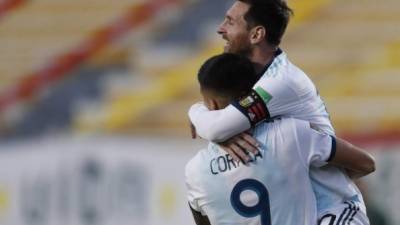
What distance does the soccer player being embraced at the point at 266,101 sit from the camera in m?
3.46

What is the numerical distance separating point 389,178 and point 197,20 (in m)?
1.55

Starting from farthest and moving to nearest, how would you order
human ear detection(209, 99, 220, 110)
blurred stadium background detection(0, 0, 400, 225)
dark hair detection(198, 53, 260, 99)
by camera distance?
1. blurred stadium background detection(0, 0, 400, 225)
2. human ear detection(209, 99, 220, 110)
3. dark hair detection(198, 53, 260, 99)

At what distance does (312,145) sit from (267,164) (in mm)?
131

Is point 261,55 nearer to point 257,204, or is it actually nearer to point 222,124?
point 222,124

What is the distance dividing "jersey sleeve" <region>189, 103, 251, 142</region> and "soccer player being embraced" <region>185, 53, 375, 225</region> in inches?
1.7

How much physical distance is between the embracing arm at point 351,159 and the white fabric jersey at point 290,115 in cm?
4

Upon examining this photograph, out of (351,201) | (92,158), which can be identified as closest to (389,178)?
(92,158)

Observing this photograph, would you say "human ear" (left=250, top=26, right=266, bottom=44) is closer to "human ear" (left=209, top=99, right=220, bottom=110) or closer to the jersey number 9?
"human ear" (left=209, top=99, right=220, bottom=110)

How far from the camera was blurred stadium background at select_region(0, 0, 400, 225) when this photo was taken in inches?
303

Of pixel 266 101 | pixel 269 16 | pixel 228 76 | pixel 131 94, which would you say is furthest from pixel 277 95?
pixel 131 94

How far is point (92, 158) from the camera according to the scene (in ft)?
25.8

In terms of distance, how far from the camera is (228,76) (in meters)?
3.45

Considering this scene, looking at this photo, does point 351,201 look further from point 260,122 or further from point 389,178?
point 389,178

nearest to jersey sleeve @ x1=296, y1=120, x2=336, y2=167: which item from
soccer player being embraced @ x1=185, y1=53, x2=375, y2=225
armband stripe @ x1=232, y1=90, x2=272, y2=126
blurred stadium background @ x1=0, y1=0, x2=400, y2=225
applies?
soccer player being embraced @ x1=185, y1=53, x2=375, y2=225
